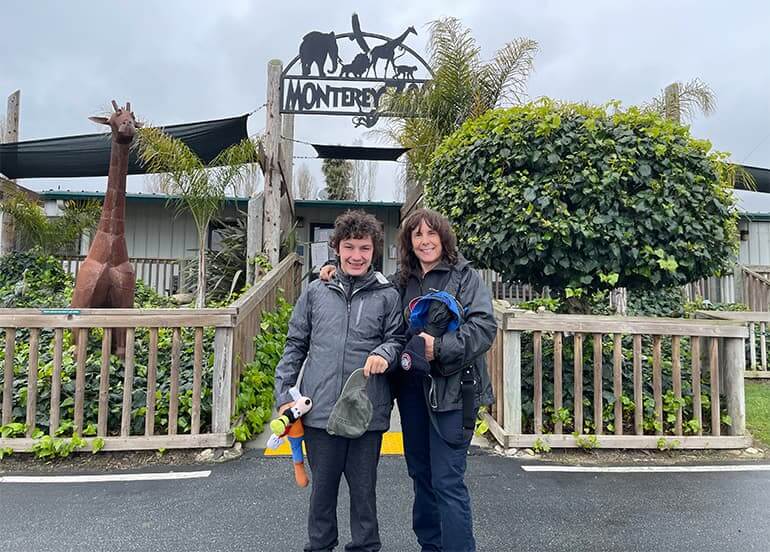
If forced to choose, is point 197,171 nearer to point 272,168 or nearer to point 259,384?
point 272,168

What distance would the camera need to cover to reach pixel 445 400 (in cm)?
180

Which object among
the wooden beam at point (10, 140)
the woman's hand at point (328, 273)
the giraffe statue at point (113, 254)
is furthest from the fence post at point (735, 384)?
the wooden beam at point (10, 140)

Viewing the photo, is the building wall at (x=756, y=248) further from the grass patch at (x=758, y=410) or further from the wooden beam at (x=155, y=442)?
the wooden beam at (x=155, y=442)

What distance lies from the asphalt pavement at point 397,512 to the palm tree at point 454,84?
4.34m

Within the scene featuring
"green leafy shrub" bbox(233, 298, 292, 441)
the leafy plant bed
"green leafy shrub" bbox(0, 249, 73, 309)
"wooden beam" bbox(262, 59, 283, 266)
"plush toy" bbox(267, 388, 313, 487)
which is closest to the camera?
"plush toy" bbox(267, 388, 313, 487)

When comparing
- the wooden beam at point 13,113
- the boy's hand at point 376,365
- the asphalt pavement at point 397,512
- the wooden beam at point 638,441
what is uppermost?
the wooden beam at point 13,113

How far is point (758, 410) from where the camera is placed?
4.43 metres

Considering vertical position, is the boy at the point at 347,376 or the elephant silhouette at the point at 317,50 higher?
the elephant silhouette at the point at 317,50

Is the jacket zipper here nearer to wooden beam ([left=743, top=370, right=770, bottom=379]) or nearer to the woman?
the woman

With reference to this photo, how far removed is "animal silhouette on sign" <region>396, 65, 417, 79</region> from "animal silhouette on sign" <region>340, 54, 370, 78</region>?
1.62ft

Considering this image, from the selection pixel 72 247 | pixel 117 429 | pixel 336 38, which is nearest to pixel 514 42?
pixel 336 38

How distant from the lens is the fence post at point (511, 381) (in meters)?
3.44

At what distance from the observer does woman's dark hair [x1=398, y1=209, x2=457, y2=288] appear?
1985mm

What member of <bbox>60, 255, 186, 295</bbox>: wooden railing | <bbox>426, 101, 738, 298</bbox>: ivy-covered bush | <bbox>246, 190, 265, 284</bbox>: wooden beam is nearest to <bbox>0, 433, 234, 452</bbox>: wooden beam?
<bbox>426, 101, 738, 298</bbox>: ivy-covered bush
